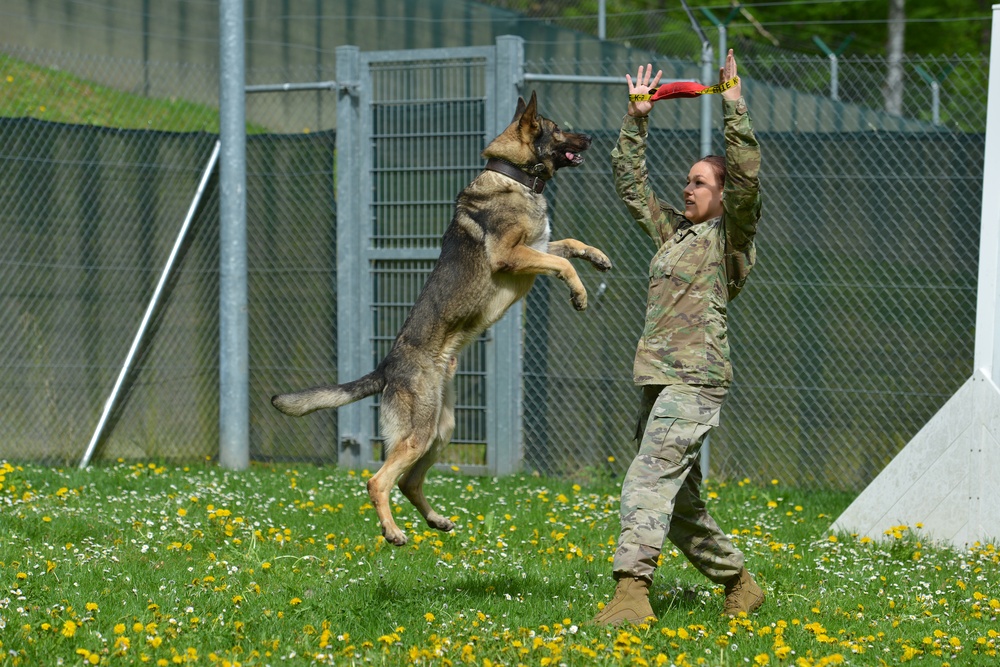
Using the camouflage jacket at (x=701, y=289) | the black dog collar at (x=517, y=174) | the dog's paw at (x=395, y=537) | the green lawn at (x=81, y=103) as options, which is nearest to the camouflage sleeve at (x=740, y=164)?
the camouflage jacket at (x=701, y=289)

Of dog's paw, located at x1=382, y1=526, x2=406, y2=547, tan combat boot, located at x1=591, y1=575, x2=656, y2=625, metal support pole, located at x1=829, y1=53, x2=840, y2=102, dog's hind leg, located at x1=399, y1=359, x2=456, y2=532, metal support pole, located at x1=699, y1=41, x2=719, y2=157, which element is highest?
metal support pole, located at x1=829, y1=53, x2=840, y2=102

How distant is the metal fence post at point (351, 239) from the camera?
8695 mm

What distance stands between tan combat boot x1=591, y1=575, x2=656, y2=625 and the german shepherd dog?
94 centimetres

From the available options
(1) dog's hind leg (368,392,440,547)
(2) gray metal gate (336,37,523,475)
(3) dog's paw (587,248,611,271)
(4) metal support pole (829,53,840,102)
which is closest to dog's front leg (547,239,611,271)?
(3) dog's paw (587,248,611,271)

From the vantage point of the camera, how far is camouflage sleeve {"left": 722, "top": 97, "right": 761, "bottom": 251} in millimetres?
4105

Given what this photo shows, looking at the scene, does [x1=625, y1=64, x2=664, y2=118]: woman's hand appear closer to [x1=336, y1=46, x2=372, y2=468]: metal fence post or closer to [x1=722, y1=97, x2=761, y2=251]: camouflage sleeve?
[x1=722, y1=97, x2=761, y2=251]: camouflage sleeve

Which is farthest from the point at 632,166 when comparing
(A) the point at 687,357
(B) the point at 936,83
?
(B) the point at 936,83

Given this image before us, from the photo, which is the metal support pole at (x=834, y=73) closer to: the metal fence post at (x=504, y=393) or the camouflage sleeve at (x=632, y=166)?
the metal fence post at (x=504, y=393)

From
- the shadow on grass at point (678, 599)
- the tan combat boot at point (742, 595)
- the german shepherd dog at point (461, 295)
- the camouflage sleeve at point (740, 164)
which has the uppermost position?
the camouflage sleeve at point (740, 164)

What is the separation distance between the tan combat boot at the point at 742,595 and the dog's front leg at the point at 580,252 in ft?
5.14

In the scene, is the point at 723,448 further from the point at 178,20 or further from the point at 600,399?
the point at 178,20

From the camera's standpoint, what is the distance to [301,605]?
4609 mm

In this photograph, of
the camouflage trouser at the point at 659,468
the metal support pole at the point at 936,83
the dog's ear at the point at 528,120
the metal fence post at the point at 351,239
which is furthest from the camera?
the metal fence post at the point at 351,239

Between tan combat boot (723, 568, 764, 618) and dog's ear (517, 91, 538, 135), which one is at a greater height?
dog's ear (517, 91, 538, 135)
